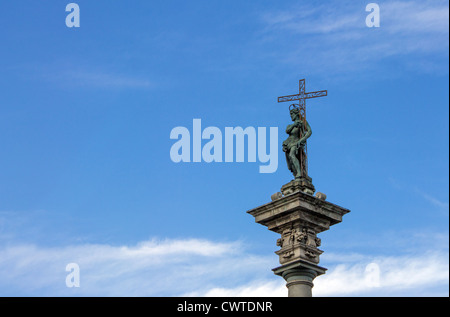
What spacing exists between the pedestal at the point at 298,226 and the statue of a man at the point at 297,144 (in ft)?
3.04

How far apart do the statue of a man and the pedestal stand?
36.4 inches

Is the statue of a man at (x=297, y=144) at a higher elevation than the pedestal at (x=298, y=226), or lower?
higher

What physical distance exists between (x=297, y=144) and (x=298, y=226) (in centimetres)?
357

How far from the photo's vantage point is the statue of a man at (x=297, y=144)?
39.8 metres

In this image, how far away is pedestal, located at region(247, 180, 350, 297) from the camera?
37.8 m

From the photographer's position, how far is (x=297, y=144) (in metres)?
40.0

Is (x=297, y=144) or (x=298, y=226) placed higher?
(x=297, y=144)

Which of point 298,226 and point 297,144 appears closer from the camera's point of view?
point 298,226

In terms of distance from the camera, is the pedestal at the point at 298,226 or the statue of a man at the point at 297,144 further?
the statue of a man at the point at 297,144

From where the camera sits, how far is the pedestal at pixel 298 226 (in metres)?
37.8
